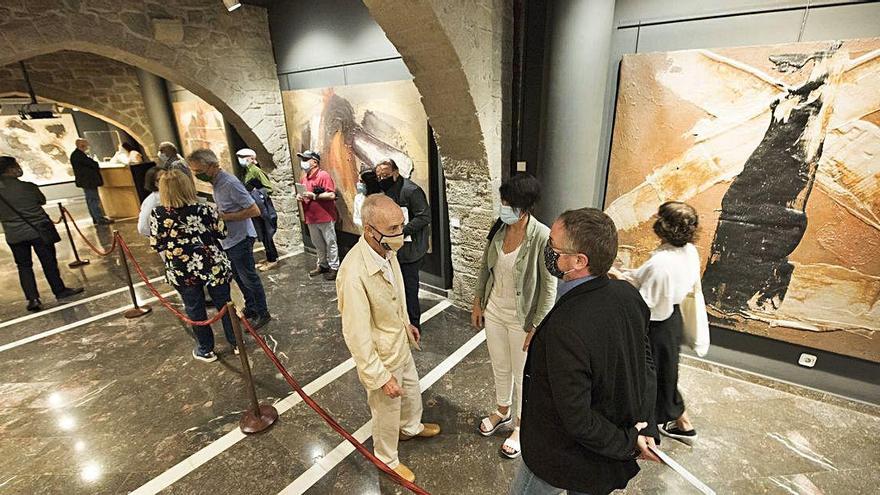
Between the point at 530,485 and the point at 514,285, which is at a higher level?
the point at 514,285

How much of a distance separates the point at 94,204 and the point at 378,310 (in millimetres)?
9727

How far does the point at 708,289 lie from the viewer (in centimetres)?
315

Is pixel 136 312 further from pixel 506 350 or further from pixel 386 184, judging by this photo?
pixel 506 350

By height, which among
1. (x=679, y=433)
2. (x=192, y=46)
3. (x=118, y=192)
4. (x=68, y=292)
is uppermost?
(x=192, y=46)

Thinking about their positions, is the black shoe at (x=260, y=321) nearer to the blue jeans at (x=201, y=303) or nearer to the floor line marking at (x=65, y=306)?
the blue jeans at (x=201, y=303)

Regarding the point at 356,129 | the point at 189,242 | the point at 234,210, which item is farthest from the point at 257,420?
the point at 356,129

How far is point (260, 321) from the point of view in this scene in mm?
4176

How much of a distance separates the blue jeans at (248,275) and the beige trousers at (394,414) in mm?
2437

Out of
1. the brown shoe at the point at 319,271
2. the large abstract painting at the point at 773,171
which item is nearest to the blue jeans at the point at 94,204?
the brown shoe at the point at 319,271

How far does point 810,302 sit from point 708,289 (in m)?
0.63

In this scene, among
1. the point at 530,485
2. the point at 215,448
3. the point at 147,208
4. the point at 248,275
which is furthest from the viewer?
the point at 248,275

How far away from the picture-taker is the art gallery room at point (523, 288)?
1870mm

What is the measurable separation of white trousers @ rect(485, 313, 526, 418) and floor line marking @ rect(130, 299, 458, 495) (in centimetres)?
153

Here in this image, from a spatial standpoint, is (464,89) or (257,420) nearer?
(257,420)
